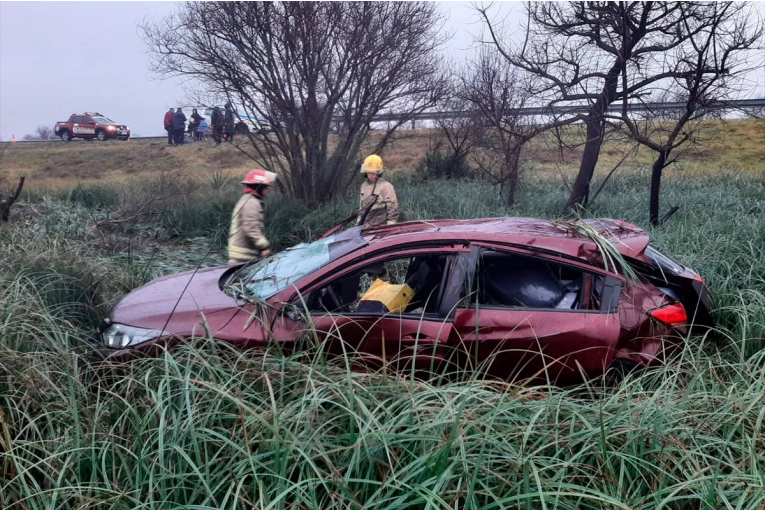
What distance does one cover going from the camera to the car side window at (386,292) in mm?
3852

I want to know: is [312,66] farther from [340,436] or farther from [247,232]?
[340,436]

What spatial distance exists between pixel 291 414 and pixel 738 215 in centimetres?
807

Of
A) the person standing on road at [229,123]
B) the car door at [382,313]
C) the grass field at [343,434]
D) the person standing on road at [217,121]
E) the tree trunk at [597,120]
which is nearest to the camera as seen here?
the grass field at [343,434]

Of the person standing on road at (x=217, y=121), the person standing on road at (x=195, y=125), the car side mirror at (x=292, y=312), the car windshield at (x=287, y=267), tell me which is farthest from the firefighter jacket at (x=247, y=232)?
the person standing on road at (x=195, y=125)

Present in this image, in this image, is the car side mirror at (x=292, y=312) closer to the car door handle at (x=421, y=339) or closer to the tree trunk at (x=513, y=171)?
the car door handle at (x=421, y=339)

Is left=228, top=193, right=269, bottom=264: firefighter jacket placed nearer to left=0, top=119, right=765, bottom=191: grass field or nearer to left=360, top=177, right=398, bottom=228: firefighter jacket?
left=360, top=177, right=398, bottom=228: firefighter jacket

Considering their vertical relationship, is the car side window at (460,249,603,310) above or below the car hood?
above

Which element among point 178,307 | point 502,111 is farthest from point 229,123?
point 178,307

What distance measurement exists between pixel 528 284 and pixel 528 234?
331 mm

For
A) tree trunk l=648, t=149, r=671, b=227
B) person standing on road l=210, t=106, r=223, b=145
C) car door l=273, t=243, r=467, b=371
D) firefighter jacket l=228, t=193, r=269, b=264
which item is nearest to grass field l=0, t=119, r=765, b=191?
person standing on road l=210, t=106, r=223, b=145

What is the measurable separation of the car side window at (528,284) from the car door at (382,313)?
23 cm

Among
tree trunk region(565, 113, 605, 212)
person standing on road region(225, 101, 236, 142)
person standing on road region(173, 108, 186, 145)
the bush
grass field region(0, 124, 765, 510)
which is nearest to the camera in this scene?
grass field region(0, 124, 765, 510)

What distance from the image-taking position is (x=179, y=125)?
86.1ft

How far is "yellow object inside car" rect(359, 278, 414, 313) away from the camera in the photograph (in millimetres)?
3926
